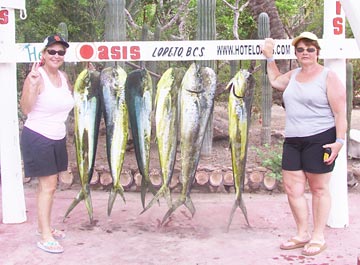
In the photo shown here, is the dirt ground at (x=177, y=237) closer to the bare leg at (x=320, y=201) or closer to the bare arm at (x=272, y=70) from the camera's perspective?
the bare leg at (x=320, y=201)

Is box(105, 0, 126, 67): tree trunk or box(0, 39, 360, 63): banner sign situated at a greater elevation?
box(105, 0, 126, 67): tree trunk

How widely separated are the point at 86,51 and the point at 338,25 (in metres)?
2.26

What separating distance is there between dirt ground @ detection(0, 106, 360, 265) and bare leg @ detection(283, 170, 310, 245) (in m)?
0.22

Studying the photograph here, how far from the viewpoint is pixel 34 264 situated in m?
4.10

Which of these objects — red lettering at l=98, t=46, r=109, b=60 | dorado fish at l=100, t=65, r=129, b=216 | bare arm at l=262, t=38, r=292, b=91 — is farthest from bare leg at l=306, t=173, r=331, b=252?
red lettering at l=98, t=46, r=109, b=60

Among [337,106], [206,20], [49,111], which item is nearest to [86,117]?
[49,111]

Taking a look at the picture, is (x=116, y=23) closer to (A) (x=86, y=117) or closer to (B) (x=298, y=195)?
(A) (x=86, y=117)

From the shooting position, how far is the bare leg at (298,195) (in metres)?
4.33

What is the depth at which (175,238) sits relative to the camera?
4680mm

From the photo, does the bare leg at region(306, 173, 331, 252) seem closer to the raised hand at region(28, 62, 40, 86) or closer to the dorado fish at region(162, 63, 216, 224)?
the dorado fish at region(162, 63, 216, 224)

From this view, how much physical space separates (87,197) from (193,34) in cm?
786

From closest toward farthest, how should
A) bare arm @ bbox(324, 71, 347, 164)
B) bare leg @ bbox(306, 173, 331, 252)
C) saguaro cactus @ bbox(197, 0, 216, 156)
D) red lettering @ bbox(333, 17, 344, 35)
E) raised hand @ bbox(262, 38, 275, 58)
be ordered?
bare arm @ bbox(324, 71, 347, 164), bare leg @ bbox(306, 173, 331, 252), raised hand @ bbox(262, 38, 275, 58), red lettering @ bbox(333, 17, 344, 35), saguaro cactus @ bbox(197, 0, 216, 156)

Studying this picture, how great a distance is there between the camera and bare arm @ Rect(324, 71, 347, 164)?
13.3ft

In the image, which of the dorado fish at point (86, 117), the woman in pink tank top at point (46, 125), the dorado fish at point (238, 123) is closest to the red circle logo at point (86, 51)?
the dorado fish at point (86, 117)
